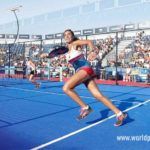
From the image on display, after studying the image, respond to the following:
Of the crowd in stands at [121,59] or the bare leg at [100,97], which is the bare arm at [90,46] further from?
the crowd in stands at [121,59]

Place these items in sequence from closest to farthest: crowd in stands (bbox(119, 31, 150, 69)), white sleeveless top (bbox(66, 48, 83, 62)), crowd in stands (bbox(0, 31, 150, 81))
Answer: white sleeveless top (bbox(66, 48, 83, 62)) → crowd in stands (bbox(119, 31, 150, 69)) → crowd in stands (bbox(0, 31, 150, 81))

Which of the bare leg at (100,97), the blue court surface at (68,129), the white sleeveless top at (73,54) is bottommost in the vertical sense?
the blue court surface at (68,129)

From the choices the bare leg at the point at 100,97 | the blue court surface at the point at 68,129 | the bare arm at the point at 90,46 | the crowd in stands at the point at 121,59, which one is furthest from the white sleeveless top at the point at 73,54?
the crowd in stands at the point at 121,59

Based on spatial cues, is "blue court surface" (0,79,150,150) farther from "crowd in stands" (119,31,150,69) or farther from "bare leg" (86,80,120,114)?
"crowd in stands" (119,31,150,69)

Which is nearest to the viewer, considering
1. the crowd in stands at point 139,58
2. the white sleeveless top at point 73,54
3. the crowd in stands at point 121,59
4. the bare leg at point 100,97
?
the bare leg at point 100,97

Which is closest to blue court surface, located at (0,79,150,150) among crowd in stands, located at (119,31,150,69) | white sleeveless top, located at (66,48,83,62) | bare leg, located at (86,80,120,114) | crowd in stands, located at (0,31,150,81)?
bare leg, located at (86,80,120,114)

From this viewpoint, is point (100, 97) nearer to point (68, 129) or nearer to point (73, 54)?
point (68, 129)

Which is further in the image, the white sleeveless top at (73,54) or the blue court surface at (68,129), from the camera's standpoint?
the white sleeveless top at (73,54)

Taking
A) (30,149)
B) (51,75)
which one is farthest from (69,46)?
(51,75)

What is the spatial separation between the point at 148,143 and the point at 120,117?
3.87 ft

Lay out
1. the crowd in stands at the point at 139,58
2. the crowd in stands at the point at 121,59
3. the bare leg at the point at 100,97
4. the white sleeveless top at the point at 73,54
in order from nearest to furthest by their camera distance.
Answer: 1. the bare leg at the point at 100,97
2. the white sleeveless top at the point at 73,54
3. the crowd in stands at the point at 139,58
4. the crowd in stands at the point at 121,59

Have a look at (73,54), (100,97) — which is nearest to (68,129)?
(100,97)

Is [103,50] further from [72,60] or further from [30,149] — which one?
[30,149]

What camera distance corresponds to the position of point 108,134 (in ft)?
18.9
